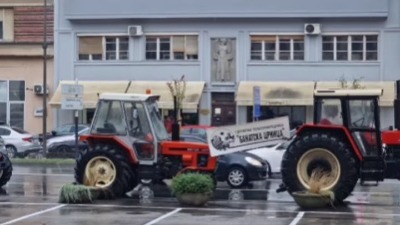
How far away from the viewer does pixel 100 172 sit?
2267 cm

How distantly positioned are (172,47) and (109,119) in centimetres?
2634

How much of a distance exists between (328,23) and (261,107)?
5.04m

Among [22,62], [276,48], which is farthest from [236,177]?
[22,62]

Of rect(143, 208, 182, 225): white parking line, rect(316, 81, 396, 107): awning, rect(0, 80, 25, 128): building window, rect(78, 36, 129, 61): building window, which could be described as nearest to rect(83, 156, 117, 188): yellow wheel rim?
rect(143, 208, 182, 225): white parking line

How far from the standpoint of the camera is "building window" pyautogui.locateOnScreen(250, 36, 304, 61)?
4822cm

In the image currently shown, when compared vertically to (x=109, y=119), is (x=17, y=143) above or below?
below

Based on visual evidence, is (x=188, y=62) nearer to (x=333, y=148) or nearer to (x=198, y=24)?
(x=198, y=24)

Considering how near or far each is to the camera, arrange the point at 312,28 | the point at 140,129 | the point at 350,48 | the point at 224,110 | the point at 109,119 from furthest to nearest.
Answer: the point at 224,110
the point at 350,48
the point at 312,28
the point at 109,119
the point at 140,129

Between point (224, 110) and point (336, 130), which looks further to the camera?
point (224, 110)

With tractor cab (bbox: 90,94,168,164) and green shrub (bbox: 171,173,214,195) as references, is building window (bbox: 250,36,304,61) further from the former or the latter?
green shrub (bbox: 171,173,214,195)

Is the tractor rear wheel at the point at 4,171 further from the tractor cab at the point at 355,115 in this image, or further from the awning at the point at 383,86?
the awning at the point at 383,86

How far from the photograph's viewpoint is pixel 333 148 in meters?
21.2

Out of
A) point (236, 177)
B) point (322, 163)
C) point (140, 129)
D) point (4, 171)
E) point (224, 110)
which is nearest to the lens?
point (322, 163)

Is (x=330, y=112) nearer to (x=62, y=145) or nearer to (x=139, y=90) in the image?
(x=62, y=145)
